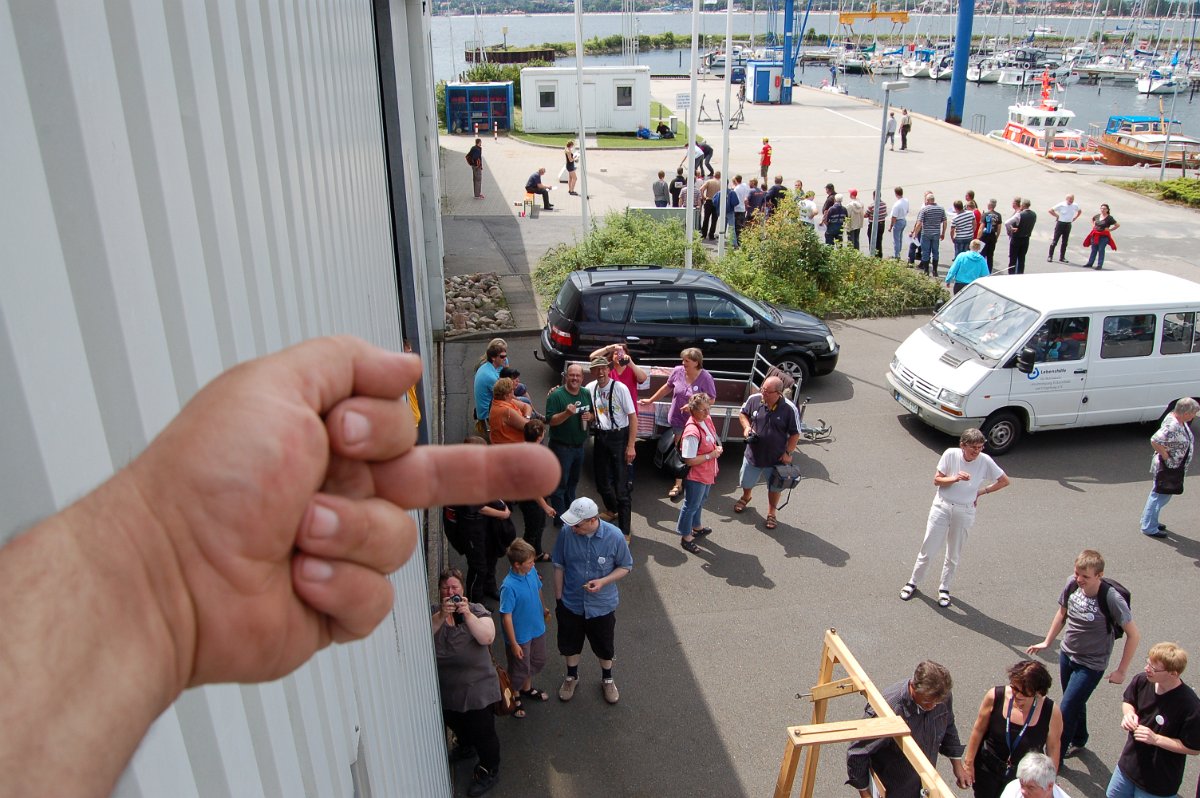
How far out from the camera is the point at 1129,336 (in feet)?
35.4

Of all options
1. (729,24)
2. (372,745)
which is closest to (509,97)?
(729,24)

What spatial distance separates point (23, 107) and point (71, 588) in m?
0.66

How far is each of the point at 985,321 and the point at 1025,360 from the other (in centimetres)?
91

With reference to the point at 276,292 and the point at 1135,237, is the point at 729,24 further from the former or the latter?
the point at 276,292

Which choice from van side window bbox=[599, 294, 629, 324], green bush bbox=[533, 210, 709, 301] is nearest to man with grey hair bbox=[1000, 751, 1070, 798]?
van side window bbox=[599, 294, 629, 324]

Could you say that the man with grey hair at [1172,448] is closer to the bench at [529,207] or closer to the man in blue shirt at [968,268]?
the man in blue shirt at [968,268]

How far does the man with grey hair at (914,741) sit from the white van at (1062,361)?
6030mm

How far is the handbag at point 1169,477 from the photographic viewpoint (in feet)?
28.3

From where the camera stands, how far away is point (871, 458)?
1070cm

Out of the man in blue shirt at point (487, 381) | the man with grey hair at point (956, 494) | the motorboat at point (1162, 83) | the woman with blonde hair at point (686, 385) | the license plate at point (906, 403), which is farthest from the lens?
the motorboat at point (1162, 83)

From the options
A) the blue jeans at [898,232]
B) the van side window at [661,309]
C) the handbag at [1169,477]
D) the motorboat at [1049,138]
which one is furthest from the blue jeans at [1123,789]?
the motorboat at [1049,138]

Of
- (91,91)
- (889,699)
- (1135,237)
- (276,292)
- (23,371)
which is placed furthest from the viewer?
(1135,237)

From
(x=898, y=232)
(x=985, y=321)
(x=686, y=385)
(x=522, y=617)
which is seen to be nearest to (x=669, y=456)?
(x=686, y=385)

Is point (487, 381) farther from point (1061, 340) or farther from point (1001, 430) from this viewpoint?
point (1061, 340)
